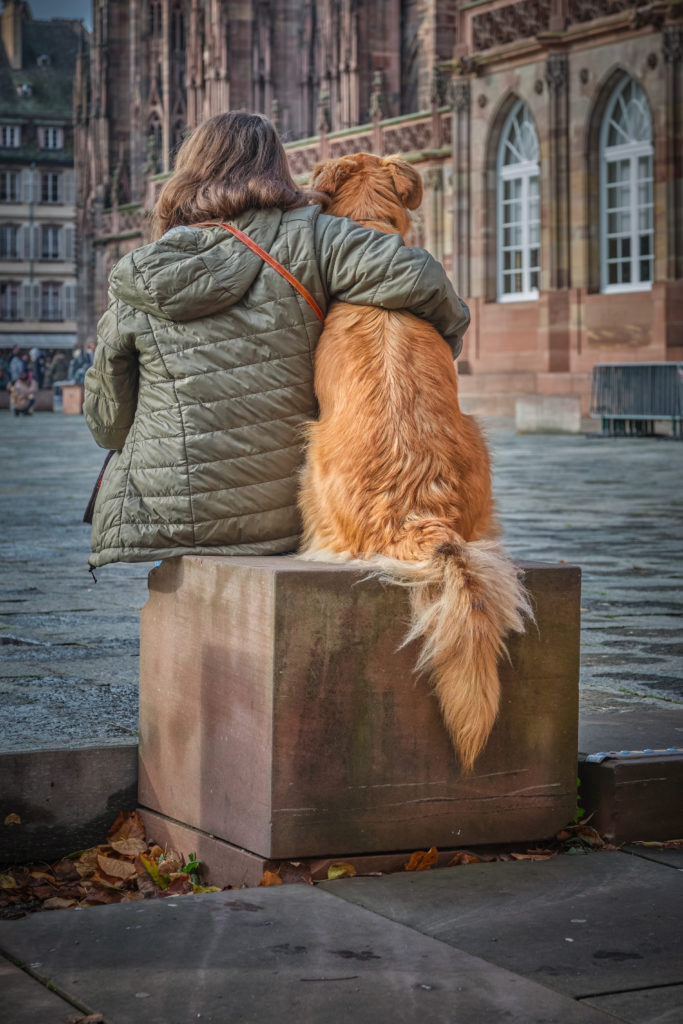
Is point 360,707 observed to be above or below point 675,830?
above

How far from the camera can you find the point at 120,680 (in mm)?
5398

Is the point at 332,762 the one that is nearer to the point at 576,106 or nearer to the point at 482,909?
the point at 482,909

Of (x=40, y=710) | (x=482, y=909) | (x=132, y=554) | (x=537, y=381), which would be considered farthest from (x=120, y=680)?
(x=537, y=381)

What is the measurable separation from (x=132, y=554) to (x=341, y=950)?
1341mm

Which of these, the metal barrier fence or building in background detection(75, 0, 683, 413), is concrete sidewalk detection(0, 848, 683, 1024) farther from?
building in background detection(75, 0, 683, 413)

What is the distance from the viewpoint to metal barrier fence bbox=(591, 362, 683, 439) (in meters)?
24.1

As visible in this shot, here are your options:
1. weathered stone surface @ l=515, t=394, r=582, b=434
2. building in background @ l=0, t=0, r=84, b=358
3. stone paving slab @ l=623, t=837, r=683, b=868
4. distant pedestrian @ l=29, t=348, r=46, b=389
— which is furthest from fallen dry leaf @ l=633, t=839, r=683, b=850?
building in background @ l=0, t=0, r=84, b=358

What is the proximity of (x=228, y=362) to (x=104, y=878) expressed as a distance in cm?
130

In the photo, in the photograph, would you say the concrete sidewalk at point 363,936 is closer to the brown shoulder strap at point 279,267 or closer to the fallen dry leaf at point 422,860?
the fallen dry leaf at point 422,860

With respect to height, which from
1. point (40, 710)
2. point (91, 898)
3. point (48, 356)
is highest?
point (48, 356)

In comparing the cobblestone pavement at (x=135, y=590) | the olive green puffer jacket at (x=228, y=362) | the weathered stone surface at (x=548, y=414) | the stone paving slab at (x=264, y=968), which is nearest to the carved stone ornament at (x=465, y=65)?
the weathered stone surface at (x=548, y=414)

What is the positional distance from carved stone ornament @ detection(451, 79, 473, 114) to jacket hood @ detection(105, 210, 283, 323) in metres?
27.8

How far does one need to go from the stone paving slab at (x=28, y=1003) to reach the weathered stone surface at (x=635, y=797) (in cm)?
167

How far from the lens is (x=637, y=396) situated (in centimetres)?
2488
